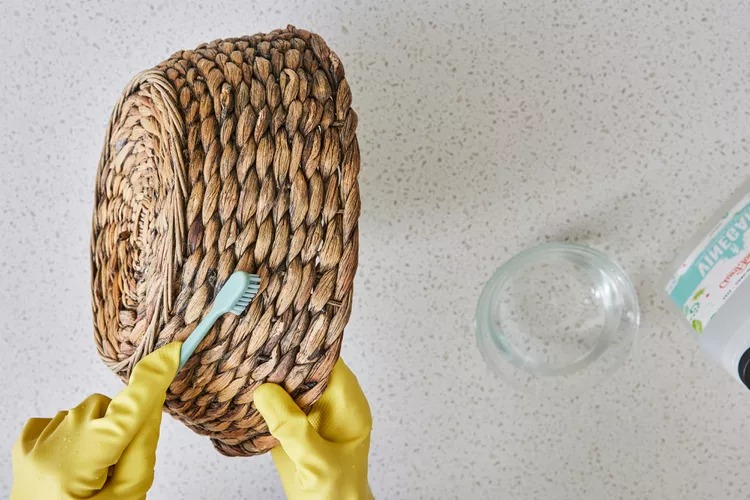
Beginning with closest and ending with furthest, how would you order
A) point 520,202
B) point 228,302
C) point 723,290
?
1. point 228,302
2. point 723,290
3. point 520,202

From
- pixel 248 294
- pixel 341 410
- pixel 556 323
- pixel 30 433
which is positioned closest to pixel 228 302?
pixel 248 294

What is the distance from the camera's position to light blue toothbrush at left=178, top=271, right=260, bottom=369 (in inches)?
17.1

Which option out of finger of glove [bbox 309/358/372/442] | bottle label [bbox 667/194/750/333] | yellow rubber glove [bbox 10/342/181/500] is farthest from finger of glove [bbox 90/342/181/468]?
bottle label [bbox 667/194/750/333]

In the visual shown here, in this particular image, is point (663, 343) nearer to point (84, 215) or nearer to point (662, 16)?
point (662, 16)

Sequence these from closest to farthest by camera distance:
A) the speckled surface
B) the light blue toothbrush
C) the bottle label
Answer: the light blue toothbrush → the bottle label → the speckled surface

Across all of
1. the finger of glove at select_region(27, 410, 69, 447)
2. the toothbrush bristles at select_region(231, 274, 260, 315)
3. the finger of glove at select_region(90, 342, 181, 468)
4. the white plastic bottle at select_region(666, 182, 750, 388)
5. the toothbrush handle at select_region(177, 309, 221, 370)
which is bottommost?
the finger of glove at select_region(27, 410, 69, 447)

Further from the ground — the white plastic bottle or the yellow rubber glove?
the white plastic bottle

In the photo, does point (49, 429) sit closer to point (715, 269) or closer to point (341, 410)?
point (341, 410)

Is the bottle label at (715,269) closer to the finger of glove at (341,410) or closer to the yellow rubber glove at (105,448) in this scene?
the finger of glove at (341,410)

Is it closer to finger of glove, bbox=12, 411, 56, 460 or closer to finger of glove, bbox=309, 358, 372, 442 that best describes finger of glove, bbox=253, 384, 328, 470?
finger of glove, bbox=309, 358, 372, 442

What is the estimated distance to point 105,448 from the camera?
1.56ft

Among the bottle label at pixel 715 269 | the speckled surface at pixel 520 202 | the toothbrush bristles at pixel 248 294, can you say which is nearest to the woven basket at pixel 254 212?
the toothbrush bristles at pixel 248 294

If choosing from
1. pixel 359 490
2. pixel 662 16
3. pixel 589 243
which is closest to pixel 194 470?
pixel 359 490

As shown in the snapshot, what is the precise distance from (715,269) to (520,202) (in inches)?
7.2
